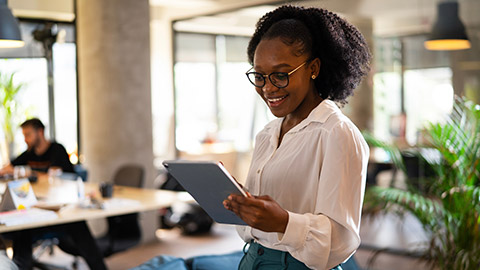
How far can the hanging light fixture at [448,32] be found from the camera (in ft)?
18.9

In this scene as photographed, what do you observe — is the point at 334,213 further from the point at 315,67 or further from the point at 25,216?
the point at 25,216

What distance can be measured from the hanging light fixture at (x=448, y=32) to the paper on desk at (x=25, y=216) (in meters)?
3.76

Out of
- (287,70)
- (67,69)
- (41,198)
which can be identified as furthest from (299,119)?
(67,69)

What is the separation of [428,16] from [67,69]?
14.2 ft

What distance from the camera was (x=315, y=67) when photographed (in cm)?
190

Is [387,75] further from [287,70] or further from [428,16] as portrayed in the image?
[287,70]

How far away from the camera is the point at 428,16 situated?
6.01 metres

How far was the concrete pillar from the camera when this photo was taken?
22.7 feet

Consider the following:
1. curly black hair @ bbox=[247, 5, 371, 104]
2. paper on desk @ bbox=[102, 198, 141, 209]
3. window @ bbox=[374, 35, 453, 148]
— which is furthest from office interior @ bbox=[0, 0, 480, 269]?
curly black hair @ bbox=[247, 5, 371, 104]

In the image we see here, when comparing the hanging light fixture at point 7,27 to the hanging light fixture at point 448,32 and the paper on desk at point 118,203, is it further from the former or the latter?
the hanging light fixture at point 448,32

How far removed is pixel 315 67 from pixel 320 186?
0.38m

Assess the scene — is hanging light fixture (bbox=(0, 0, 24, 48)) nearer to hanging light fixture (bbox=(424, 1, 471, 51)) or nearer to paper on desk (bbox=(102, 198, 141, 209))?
paper on desk (bbox=(102, 198, 141, 209))

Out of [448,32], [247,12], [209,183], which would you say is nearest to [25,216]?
[209,183]

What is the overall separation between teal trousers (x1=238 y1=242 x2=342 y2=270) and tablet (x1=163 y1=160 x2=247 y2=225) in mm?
121
